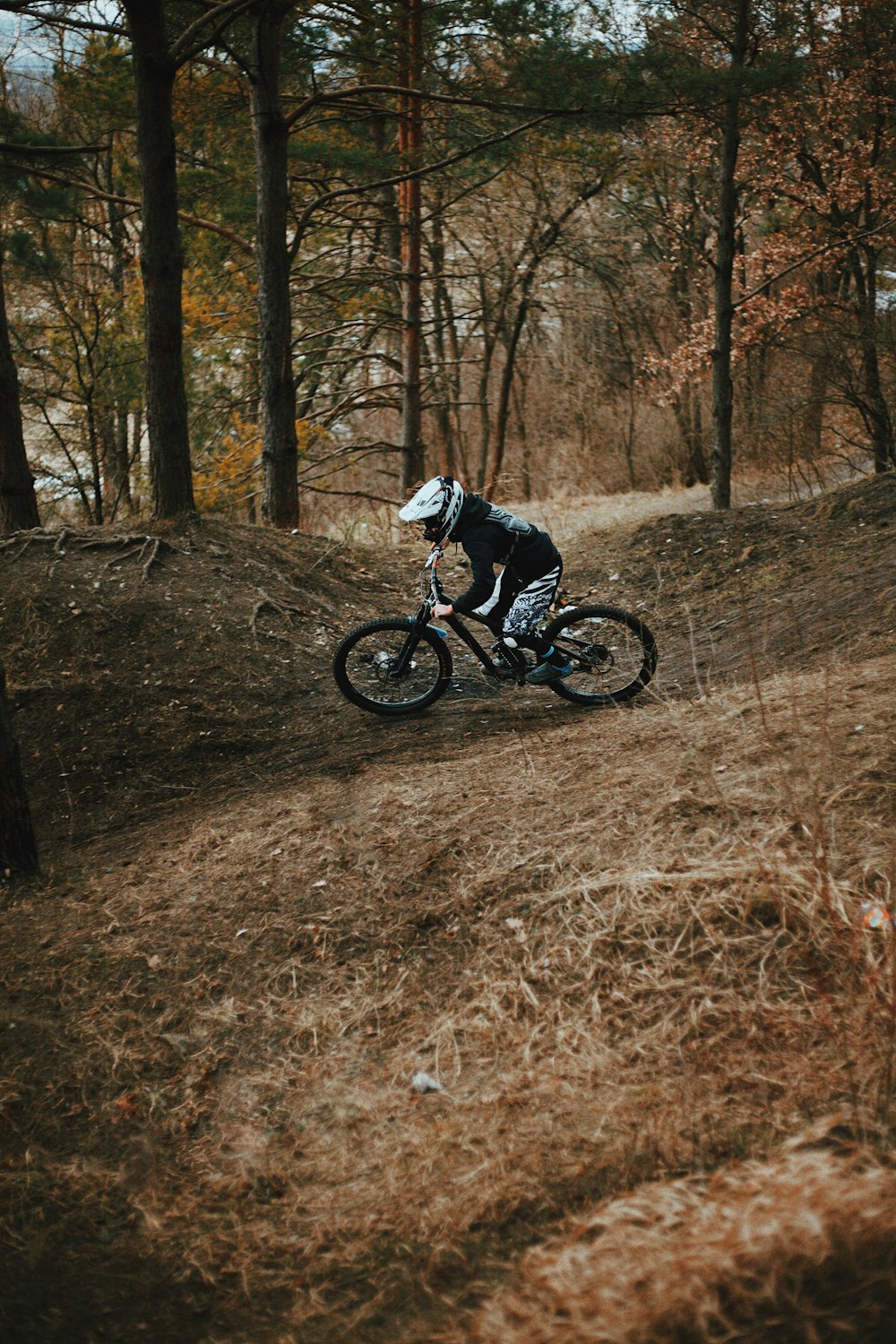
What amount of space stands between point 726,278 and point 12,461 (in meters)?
8.08

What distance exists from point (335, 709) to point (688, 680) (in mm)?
2516

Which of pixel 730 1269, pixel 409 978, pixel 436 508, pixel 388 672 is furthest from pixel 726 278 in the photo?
pixel 730 1269

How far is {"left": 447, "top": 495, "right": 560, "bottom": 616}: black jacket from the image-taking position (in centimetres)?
665

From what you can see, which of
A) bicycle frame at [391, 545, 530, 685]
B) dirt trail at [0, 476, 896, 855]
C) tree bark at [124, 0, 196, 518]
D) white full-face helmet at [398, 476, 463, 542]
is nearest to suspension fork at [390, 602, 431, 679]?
bicycle frame at [391, 545, 530, 685]

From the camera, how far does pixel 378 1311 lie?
9.32 feet

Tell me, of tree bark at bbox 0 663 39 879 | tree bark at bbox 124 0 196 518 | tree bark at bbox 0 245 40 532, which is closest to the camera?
tree bark at bbox 0 663 39 879

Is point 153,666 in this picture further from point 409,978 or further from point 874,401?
point 874,401

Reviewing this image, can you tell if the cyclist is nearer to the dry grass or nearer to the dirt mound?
the dry grass

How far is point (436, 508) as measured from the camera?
6500 millimetres

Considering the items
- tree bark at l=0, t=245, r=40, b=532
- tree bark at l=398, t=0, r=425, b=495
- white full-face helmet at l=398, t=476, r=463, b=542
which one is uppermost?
tree bark at l=398, t=0, r=425, b=495

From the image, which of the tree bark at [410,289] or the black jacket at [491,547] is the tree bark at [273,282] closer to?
the tree bark at [410,289]

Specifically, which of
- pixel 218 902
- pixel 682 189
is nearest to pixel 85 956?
pixel 218 902

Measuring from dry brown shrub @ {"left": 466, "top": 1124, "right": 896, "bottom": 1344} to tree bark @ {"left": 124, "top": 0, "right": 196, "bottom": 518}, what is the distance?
7.83 metres

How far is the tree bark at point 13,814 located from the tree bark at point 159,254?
4580mm
